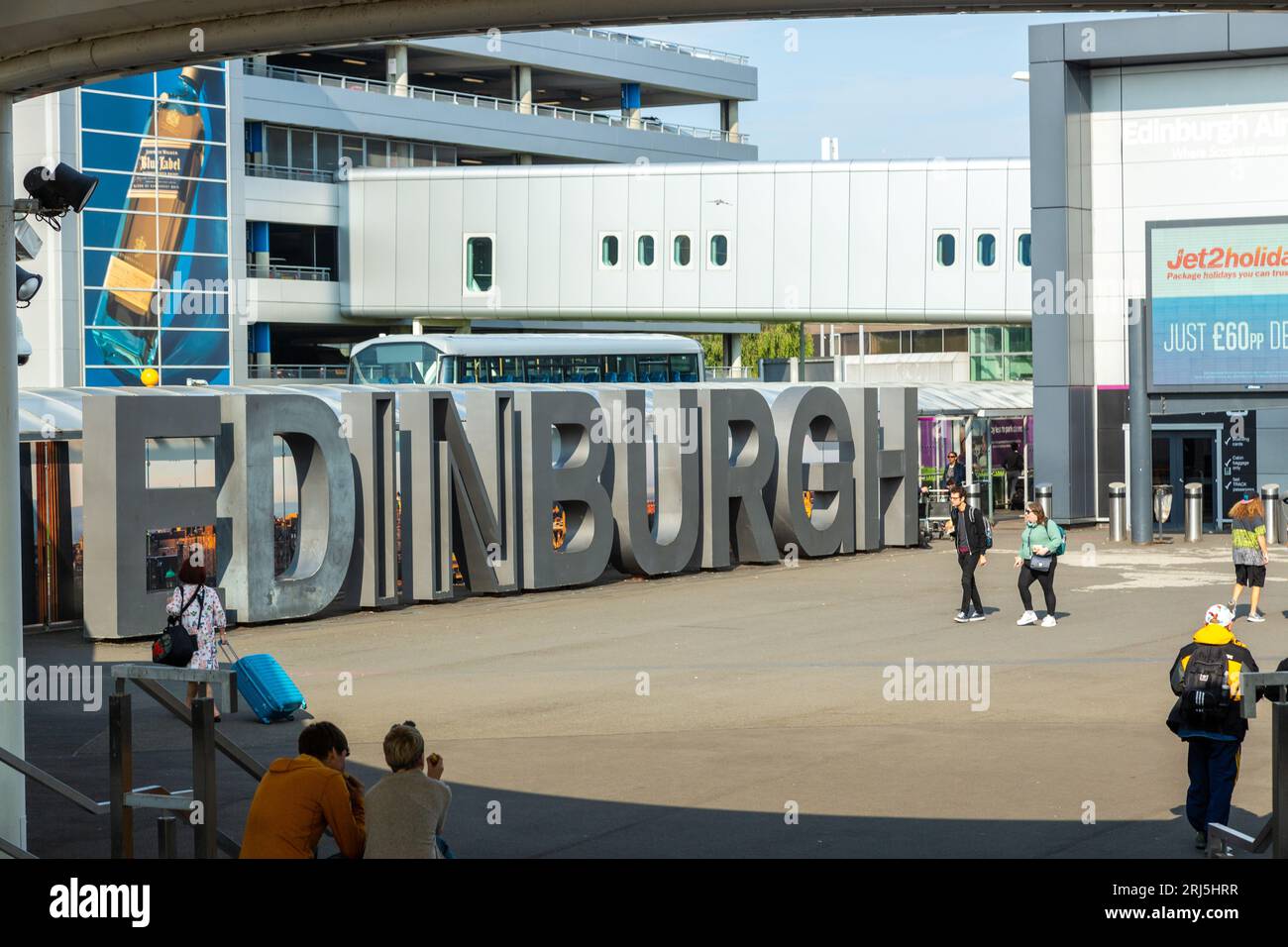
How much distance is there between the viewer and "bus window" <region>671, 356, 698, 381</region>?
47.0 metres

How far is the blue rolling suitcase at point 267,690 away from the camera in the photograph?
588 inches

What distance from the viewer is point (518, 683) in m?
17.0

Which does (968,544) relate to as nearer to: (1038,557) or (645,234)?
(1038,557)

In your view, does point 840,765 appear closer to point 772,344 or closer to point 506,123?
point 506,123

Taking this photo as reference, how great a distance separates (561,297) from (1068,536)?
26.0m

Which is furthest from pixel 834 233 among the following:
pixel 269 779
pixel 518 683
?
pixel 269 779

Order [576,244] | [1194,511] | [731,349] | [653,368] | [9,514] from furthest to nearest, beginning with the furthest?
[731,349], [576,244], [653,368], [1194,511], [9,514]

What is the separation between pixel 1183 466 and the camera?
3666 centimetres

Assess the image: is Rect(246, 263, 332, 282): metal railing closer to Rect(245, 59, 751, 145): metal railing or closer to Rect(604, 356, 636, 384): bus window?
Rect(245, 59, 751, 145): metal railing

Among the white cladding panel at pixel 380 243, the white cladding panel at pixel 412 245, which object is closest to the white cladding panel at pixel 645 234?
the white cladding panel at pixel 412 245

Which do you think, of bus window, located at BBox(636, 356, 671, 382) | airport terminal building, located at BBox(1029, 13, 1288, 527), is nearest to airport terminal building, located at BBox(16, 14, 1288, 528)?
airport terminal building, located at BBox(1029, 13, 1288, 527)

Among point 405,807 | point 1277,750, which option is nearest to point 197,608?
point 405,807

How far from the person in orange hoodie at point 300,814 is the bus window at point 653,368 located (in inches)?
1516

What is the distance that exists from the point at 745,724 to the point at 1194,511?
21.7 m
